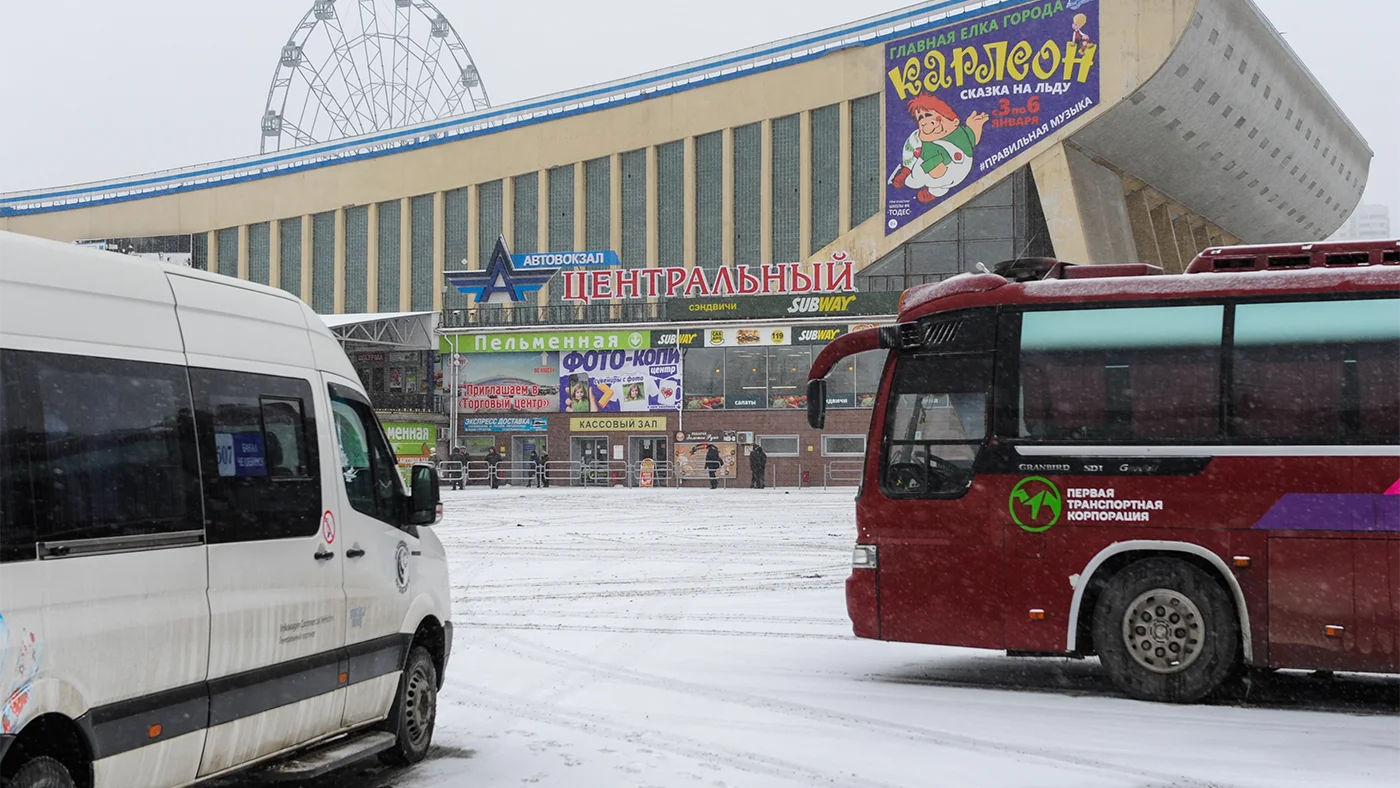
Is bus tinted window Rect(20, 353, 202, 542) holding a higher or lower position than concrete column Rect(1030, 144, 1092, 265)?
lower

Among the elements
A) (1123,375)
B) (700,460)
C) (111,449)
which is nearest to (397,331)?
(700,460)

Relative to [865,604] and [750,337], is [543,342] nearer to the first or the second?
[750,337]

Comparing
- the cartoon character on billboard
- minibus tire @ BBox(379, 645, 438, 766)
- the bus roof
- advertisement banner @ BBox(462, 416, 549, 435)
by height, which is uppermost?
the cartoon character on billboard

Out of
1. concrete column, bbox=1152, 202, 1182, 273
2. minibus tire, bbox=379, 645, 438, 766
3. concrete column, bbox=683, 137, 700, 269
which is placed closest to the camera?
minibus tire, bbox=379, 645, 438, 766

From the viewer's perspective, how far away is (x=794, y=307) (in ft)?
167

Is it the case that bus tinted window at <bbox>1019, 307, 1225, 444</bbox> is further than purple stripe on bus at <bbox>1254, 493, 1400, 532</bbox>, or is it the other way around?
bus tinted window at <bbox>1019, 307, 1225, 444</bbox>

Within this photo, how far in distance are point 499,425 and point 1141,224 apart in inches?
1223

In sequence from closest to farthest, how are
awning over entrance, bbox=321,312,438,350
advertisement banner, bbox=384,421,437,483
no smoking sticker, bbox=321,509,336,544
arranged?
no smoking sticker, bbox=321,509,336,544 → advertisement banner, bbox=384,421,437,483 → awning over entrance, bbox=321,312,438,350

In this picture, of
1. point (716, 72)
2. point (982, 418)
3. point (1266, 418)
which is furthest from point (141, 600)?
point (716, 72)

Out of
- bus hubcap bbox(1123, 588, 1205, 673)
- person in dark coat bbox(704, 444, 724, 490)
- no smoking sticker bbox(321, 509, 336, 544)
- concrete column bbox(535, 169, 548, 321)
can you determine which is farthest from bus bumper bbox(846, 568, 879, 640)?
concrete column bbox(535, 169, 548, 321)

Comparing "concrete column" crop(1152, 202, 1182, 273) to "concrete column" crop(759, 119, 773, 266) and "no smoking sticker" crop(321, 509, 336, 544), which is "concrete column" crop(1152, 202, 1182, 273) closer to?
"concrete column" crop(759, 119, 773, 266)

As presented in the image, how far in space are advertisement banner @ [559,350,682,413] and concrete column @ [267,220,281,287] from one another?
21.5 metres

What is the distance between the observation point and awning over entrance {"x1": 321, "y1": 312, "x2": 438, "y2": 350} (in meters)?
53.5

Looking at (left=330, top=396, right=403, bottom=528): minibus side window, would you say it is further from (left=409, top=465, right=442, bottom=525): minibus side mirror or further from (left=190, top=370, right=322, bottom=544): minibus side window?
(left=190, top=370, right=322, bottom=544): minibus side window
